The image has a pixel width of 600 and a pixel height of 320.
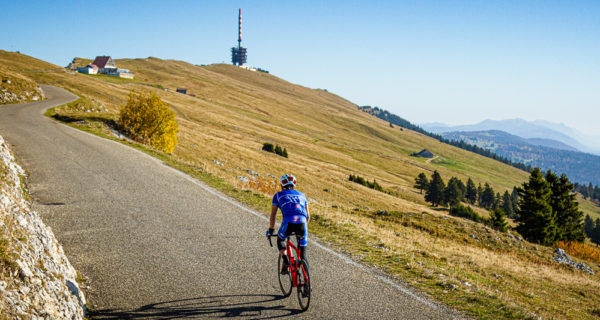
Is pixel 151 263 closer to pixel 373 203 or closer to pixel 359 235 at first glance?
pixel 359 235

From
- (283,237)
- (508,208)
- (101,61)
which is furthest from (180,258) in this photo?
(101,61)

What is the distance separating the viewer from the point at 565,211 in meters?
43.2

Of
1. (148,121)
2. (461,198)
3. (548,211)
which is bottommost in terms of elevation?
(461,198)

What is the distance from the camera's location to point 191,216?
12109 mm

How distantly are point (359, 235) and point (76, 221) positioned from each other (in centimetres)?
930

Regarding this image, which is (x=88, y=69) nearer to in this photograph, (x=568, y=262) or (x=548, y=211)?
(x=548, y=211)

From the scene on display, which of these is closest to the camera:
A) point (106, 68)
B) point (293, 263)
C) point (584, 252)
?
point (293, 263)

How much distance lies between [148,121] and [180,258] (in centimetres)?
A: 3249

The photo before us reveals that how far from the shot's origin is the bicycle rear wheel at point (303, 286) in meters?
6.75

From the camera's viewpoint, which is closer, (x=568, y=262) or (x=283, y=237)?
(x=283, y=237)

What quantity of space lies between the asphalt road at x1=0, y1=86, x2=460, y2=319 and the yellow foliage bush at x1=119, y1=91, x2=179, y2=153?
2128cm

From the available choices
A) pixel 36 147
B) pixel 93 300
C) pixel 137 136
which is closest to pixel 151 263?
pixel 93 300

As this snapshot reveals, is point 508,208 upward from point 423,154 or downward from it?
downward

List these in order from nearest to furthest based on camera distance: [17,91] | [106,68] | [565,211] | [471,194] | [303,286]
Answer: [303,286], [565,211], [17,91], [471,194], [106,68]
